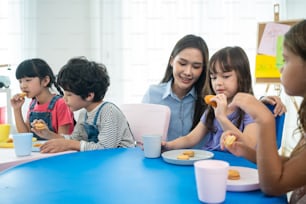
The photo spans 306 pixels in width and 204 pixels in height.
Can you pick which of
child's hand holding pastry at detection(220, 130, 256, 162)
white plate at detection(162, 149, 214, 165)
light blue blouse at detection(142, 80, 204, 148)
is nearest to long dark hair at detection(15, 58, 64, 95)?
light blue blouse at detection(142, 80, 204, 148)

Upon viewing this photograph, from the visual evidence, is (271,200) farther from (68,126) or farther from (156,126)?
(68,126)

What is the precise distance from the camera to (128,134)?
1675 mm

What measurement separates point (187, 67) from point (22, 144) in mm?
921

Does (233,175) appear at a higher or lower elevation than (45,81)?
lower

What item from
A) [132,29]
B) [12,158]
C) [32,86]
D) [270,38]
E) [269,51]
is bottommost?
[12,158]

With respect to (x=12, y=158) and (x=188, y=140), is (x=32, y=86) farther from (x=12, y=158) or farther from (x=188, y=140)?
(x=188, y=140)

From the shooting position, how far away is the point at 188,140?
151 cm

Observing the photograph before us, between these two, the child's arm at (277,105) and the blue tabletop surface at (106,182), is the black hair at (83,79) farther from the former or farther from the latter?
the child's arm at (277,105)

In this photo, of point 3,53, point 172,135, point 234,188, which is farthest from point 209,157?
point 3,53

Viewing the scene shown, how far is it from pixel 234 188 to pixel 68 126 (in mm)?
1401

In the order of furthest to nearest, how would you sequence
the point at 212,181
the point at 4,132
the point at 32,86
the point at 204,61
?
the point at 32,86, the point at 204,61, the point at 4,132, the point at 212,181

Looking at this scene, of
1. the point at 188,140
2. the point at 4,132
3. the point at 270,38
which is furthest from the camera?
the point at 270,38

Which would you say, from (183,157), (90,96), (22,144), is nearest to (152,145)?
(183,157)

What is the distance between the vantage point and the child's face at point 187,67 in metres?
1.85
